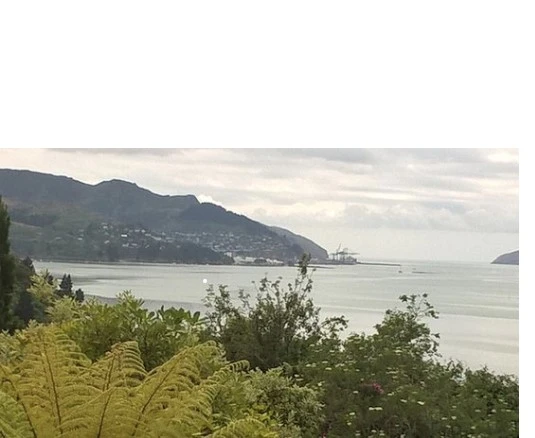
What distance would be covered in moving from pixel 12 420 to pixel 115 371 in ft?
0.89

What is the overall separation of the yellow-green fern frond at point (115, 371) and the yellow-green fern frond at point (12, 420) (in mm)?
184

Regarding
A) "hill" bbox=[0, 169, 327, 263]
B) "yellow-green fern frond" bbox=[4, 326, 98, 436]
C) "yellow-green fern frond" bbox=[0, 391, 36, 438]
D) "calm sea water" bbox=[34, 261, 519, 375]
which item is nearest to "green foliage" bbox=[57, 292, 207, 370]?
"calm sea water" bbox=[34, 261, 519, 375]

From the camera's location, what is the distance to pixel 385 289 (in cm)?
250

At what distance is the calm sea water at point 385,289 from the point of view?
2.39 metres

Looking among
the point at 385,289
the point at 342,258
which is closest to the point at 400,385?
the point at 385,289

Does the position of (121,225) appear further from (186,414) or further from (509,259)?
(509,259)

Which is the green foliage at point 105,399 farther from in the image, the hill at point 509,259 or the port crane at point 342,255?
the hill at point 509,259

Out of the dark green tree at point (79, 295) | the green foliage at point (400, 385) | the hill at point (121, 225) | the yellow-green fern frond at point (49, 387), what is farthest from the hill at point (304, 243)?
the yellow-green fern frond at point (49, 387)

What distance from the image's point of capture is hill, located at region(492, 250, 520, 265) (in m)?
2.36

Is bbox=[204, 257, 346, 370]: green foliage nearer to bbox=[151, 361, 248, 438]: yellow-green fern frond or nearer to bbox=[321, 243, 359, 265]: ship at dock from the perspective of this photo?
bbox=[321, 243, 359, 265]: ship at dock

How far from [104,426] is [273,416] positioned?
79 cm
